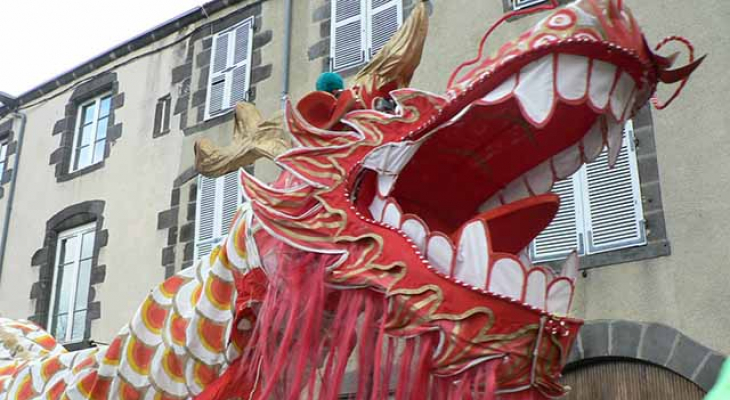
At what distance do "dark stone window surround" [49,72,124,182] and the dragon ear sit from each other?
20.6 ft

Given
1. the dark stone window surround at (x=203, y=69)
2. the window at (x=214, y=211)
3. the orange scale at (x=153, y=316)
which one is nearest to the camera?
the orange scale at (x=153, y=316)

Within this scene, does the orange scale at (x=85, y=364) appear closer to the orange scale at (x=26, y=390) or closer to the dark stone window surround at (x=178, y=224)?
the orange scale at (x=26, y=390)

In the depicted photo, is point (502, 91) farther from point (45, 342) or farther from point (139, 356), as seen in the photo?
point (45, 342)

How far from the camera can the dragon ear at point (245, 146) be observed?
268 cm

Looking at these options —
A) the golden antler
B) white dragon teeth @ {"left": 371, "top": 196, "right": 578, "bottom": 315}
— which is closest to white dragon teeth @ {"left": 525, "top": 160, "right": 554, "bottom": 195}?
white dragon teeth @ {"left": 371, "top": 196, "right": 578, "bottom": 315}

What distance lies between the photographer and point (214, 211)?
23.8 ft

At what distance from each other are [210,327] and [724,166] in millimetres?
3453

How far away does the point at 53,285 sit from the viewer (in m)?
8.63

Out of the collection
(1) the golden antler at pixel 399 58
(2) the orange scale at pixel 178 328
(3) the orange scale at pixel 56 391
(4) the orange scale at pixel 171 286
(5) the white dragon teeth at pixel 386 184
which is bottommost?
(3) the orange scale at pixel 56 391

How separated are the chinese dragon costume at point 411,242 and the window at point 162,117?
19.4 feet

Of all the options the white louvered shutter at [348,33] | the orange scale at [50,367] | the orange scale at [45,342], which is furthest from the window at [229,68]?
the orange scale at [50,367]

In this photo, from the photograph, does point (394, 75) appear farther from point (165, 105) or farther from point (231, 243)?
point (165, 105)

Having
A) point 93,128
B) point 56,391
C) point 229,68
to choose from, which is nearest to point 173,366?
point 56,391

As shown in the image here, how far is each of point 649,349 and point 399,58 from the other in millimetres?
2911
